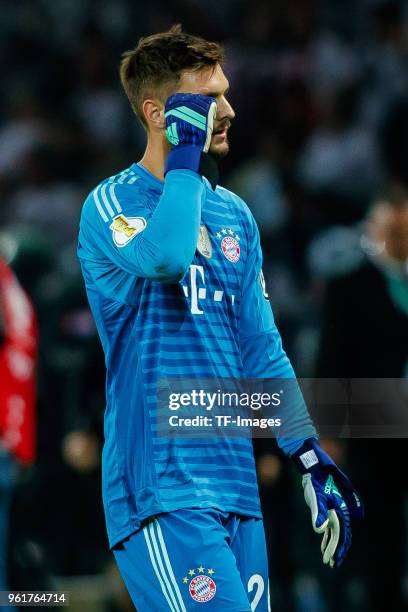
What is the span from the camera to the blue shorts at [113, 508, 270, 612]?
2.93 meters

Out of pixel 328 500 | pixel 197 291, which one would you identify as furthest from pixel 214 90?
pixel 328 500

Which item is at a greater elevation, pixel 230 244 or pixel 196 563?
pixel 230 244

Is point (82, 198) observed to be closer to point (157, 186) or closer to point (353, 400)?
point (353, 400)

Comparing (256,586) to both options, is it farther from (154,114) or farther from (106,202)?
(154,114)

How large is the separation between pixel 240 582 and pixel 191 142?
42.7 inches

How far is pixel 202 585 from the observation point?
9.63ft

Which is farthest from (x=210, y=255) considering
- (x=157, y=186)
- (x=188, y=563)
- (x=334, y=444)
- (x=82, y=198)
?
(x=82, y=198)

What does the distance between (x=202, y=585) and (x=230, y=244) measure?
35.4 inches

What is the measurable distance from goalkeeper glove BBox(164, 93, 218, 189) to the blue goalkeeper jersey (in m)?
0.04

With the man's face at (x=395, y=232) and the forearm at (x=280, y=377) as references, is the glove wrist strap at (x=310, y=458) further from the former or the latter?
the man's face at (x=395, y=232)

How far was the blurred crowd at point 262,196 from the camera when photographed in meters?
5.28

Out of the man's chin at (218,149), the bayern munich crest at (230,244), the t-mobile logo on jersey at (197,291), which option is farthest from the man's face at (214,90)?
the t-mobile logo on jersey at (197,291)

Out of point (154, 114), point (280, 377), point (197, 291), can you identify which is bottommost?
point (280, 377)

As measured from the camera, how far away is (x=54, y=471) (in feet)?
18.4
